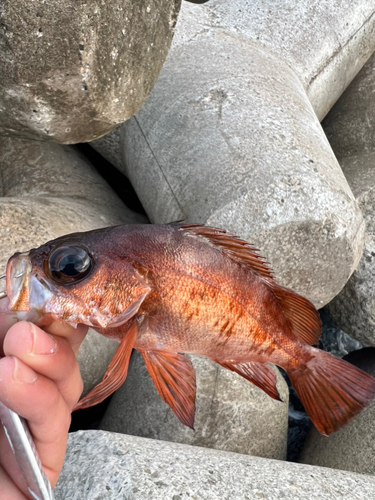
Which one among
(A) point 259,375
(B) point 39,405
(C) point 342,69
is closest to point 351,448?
(A) point 259,375

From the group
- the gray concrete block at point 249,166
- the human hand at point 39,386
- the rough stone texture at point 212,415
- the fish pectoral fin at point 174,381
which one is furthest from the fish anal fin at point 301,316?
the rough stone texture at point 212,415

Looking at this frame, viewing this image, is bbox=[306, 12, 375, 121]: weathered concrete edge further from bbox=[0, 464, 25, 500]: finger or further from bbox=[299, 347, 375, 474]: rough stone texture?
bbox=[0, 464, 25, 500]: finger

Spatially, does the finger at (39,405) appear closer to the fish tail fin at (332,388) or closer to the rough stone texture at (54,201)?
the fish tail fin at (332,388)

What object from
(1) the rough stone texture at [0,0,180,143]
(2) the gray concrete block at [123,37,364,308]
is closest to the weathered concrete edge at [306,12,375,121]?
(2) the gray concrete block at [123,37,364,308]

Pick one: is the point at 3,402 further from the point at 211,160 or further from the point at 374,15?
the point at 374,15

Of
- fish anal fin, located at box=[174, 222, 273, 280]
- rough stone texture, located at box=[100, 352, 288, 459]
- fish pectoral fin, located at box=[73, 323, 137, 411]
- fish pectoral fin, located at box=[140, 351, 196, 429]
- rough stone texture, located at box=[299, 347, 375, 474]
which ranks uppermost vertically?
fish anal fin, located at box=[174, 222, 273, 280]

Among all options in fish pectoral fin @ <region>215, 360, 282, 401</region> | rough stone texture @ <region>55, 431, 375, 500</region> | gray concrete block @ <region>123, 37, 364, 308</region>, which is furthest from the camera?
gray concrete block @ <region>123, 37, 364, 308</region>

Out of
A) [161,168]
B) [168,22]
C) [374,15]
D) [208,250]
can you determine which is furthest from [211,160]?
[374,15]
